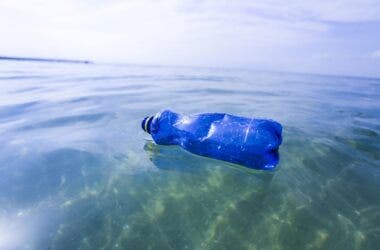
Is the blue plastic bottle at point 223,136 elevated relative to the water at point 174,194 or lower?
Result: elevated

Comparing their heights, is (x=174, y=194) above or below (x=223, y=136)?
below

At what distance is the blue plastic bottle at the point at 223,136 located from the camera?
4434mm

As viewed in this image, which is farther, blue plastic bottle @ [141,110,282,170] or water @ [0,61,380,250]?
blue plastic bottle @ [141,110,282,170]

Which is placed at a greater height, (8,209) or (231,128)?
(231,128)

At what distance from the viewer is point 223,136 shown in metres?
4.65

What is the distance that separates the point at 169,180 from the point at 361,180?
9.45 feet

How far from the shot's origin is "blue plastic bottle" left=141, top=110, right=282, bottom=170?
4.43 metres

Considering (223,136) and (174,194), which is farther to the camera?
(223,136)

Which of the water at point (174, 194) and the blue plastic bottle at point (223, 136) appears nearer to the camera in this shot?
the water at point (174, 194)

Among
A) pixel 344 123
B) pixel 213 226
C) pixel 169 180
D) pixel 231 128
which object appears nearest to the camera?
pixel 213 226

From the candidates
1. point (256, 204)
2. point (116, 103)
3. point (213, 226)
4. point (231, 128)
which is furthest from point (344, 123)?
point (116, 103)

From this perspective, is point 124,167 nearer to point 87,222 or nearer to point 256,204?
point 87,222

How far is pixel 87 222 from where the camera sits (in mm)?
3377

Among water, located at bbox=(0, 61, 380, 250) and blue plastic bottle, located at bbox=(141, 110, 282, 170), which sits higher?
blue plastic bottle, located at bbox=(141, 110, 282, 170)
